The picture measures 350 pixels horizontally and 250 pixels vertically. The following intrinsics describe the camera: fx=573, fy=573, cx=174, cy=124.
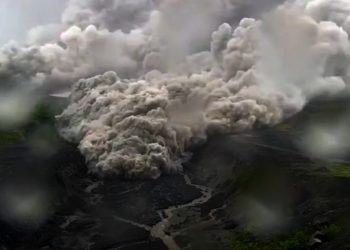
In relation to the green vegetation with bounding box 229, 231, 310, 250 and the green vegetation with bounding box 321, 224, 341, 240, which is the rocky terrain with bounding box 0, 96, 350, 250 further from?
the green vegetation with bounding box 229, 231, 310, 250

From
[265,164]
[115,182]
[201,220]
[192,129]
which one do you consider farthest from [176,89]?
[201,220]

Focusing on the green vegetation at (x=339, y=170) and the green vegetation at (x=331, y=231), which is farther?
the green vegetation at (x=339, y=170)

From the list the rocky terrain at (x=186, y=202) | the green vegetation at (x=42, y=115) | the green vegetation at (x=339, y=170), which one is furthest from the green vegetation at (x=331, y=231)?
the green vegetation at (x=42, y=115)

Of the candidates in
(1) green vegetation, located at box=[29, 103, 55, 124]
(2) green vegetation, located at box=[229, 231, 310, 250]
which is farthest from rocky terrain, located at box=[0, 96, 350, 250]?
(1) green vegetation, located at box=[29, 103, 55, 124]

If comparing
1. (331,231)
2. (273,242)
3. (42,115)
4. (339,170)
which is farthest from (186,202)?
(42,115)

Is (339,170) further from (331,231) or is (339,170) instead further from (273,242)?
(273,242)

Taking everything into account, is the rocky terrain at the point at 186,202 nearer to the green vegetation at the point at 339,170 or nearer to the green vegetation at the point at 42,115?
the green vegetation at the point at 339,170

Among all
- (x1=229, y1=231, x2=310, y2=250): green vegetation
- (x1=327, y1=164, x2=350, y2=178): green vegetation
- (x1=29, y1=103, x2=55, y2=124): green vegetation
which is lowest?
(x1=229, y1=231, x2=310, y2=250): green vegetation

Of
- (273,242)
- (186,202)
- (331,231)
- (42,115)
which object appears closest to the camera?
(331,231)
